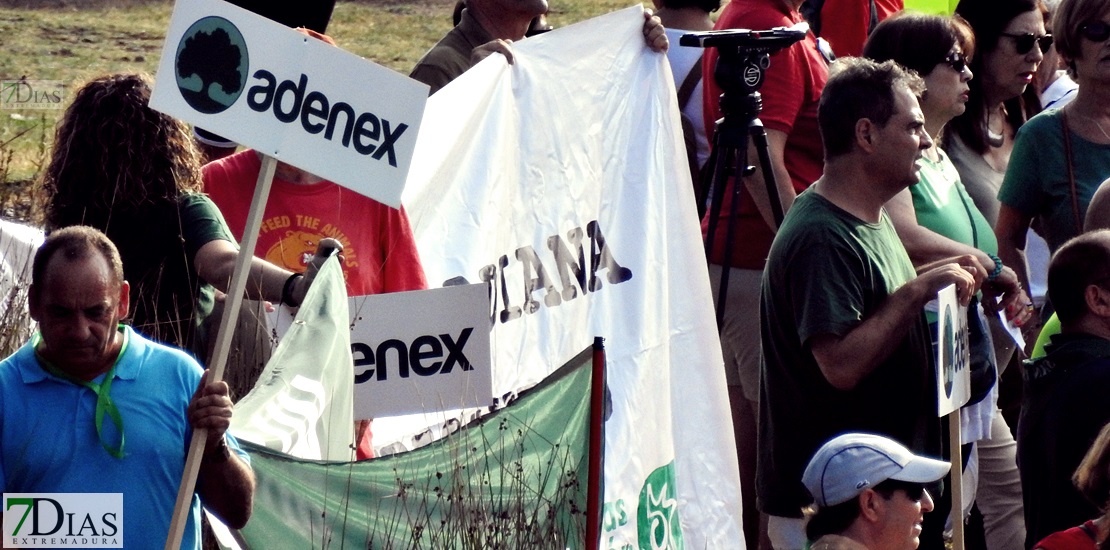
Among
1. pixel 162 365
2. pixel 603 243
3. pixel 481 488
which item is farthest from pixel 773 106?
pixel 162 365

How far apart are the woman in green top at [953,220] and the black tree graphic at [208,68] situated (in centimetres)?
208

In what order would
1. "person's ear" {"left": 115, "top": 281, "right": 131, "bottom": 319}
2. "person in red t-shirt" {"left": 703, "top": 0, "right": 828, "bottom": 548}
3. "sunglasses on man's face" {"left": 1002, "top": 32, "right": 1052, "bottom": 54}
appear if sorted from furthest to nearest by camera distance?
"sunglasses on man's face" {"left": 1002, "top": 32, "right": 1052, "bottom": 54}, "person in red t-shirt" {"left": 703, "top": 0, "right": 828, "bottom": 548}, "person's ear" {"left": 115, "top": 281, "right": 131, "bottom": 319}

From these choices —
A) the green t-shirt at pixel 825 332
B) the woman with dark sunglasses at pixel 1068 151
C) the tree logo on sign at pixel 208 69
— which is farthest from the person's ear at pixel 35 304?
the woman with dark sunglasses at pixel 1068 151

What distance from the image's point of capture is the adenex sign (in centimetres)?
344

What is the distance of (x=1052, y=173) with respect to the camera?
537 cm

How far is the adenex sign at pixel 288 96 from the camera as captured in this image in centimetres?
344

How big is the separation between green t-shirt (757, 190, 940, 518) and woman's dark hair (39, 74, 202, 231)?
1.48 m

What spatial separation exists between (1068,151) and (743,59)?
42.0 inches

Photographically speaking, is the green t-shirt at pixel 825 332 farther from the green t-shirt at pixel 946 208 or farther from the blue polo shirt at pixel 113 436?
the blue polo shirt at pixel 113 436

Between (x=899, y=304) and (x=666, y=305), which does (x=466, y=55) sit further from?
(x=899, y=304)

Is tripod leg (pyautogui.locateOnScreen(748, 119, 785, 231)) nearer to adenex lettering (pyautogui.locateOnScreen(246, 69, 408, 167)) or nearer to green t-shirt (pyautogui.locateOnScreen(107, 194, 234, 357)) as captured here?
green t-shirt (pyautogui.locateOnScreen(107, 194, 234, 357))

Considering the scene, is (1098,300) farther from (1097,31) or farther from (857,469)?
(1097,31)

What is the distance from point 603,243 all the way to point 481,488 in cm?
149

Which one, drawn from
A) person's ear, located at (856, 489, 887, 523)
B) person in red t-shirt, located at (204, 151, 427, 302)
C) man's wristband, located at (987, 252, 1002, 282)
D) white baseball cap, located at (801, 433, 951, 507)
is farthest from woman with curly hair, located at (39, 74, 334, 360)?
man's wristband, located at (987, 252, 1002, 282)
